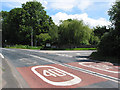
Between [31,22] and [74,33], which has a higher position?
[31,22]

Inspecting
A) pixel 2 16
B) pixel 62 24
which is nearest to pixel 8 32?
pixel 2 16

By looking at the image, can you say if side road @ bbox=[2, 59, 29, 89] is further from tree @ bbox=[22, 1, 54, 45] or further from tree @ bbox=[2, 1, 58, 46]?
tree @ bbox=[22, 1, 54, 45]

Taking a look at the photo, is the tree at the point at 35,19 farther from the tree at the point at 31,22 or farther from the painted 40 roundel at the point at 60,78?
the painted 40 roundel at the point at 60,78

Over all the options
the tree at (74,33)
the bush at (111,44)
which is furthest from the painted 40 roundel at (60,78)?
the tree at (74,33)

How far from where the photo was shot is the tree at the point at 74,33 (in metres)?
39.8

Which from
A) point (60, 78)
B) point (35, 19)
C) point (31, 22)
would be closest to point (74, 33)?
point (35, 19)

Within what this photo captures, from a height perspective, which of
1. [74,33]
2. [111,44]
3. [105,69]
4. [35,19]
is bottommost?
[105,69]

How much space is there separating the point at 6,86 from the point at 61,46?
3608cm

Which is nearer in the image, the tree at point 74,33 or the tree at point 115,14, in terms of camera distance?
the tree at point 115,14

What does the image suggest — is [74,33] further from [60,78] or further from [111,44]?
[60,78]

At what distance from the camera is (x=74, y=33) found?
3959 centimetres

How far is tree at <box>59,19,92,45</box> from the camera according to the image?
39812 mm

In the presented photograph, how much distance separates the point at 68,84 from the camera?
20.0ft

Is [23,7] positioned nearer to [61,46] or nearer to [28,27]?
[28,27]
